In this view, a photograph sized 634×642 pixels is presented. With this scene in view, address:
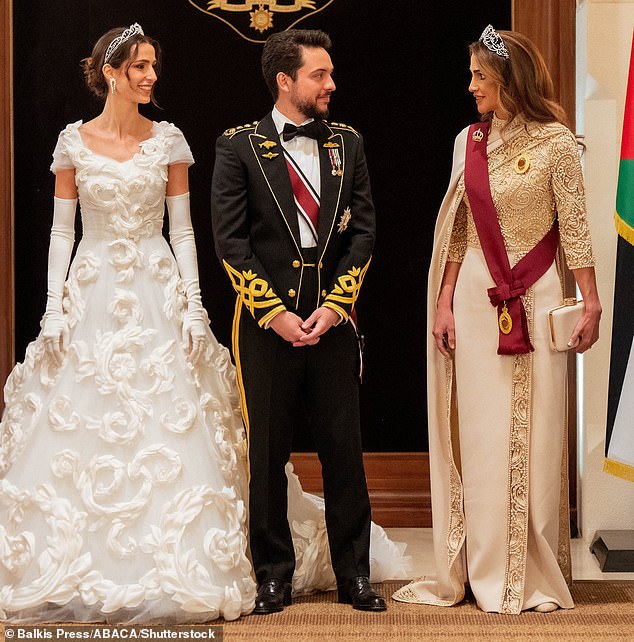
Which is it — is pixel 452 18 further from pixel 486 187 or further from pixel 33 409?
pixel 33 409

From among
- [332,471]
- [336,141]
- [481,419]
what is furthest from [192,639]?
[336,141]

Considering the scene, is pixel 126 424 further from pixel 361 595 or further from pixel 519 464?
pixel 519 464

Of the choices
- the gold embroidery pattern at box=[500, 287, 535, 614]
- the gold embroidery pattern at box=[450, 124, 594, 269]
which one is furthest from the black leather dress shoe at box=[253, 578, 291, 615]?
the gold embroidery pattern at box=[450, 124, 594, 269]

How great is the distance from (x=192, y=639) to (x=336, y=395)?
37.5 inches

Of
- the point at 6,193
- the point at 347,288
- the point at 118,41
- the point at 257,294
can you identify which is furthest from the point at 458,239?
the point at 6,193

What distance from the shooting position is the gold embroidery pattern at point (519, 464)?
401 cm

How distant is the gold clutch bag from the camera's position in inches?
157

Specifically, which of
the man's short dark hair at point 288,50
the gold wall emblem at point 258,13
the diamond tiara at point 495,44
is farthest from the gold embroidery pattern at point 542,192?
the gold wall emblem at point 258,13

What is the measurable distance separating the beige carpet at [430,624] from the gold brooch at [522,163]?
4.81 ft

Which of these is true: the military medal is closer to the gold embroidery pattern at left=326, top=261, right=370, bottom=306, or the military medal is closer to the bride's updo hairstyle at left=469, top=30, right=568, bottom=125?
the gold embroidery pattern at left=326, top=261, right=370, bottom=306

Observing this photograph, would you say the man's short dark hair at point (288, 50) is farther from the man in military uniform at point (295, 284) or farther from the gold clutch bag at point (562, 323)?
the gold clutch bag at point (562, 323)

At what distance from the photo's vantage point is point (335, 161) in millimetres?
4109

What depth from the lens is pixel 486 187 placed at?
13.2ft

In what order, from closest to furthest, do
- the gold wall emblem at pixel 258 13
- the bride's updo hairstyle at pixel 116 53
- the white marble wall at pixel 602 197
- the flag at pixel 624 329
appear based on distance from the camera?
the bride's updo hairstyle at pixel 116 53 < the flag at pixel 624 329 < the white marble wall at pixel 602 197 < the gold wall emblem at pixel 258 13
